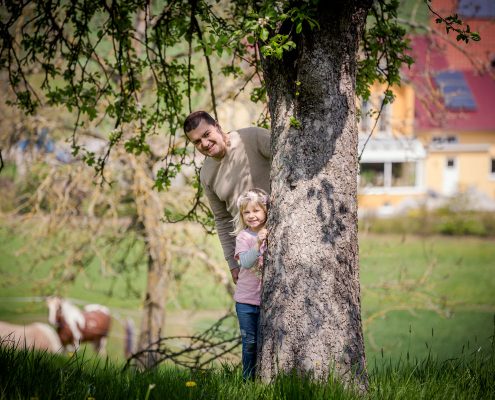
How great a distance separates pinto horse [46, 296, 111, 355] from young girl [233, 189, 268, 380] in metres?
10.4

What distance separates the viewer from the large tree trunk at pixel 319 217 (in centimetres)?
317

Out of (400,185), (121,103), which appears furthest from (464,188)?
(121,103)

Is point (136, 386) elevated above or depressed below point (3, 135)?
below

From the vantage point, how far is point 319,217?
3209 mm

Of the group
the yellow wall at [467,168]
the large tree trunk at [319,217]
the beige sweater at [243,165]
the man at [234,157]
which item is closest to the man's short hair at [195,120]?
the man at [234,157]

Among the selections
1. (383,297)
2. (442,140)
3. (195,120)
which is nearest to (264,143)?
(195,120)

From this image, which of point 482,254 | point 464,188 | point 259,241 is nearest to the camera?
point 259,241

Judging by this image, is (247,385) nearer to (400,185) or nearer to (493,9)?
(400,185)

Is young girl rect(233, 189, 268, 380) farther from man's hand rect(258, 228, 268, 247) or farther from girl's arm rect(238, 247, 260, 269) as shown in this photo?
man's hand rect(258, 228, 268, 247)

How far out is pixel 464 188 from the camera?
30.8 m

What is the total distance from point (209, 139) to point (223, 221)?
2.17 ft

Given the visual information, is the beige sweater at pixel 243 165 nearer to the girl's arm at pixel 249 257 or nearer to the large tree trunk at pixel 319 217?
the girl's arm at pixel 249 257

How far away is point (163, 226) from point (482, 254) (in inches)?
869

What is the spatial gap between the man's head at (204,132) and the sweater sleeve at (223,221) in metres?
0.40
